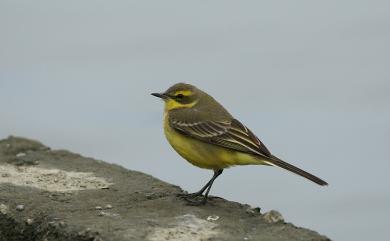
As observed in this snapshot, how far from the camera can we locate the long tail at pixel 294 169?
8.41 m

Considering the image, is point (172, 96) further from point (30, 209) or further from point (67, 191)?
point (30, 209)

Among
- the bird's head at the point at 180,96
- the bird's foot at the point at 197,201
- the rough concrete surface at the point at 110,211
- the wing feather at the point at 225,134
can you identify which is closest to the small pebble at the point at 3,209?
the rough concrete surface at the point at 110,211

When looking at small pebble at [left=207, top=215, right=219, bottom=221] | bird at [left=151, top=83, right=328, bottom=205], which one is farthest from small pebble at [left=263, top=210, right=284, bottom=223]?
bird at [left=151, top=83, right=328, bottom=205]

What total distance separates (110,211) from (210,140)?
1.21 m

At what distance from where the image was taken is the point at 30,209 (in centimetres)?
804

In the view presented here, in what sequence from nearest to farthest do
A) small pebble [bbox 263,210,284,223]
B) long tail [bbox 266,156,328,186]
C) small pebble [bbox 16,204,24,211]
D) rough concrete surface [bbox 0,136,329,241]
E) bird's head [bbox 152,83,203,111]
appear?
rough concrete surface [bbox 0,136,329,241] < small pebble [bbox 263,210,284,223] < small pebble [bbox 16,204,24,211] < long tail [bbox 266,156,328,186] < bird's head [bbox 152,83,203,111]

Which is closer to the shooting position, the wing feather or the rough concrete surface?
the rough concrete surface

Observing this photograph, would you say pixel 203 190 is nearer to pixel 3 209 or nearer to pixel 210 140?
pixel 210 140

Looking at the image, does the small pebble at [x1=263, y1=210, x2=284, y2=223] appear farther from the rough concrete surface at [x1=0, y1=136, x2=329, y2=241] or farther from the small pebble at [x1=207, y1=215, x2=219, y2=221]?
the small pebble at [x1=207, y1=215, x2=219, y2=221]

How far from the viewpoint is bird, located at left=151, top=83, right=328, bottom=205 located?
8680 millimetres

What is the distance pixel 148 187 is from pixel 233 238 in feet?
6.33

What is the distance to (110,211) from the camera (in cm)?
809

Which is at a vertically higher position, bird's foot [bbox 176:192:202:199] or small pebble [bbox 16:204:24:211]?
bird's foot [bbox 176:192:202:199]

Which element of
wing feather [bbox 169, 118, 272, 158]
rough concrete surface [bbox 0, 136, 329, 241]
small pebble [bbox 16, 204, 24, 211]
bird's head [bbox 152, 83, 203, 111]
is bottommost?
small pebble [bbox 16, 204, 24, 211]
